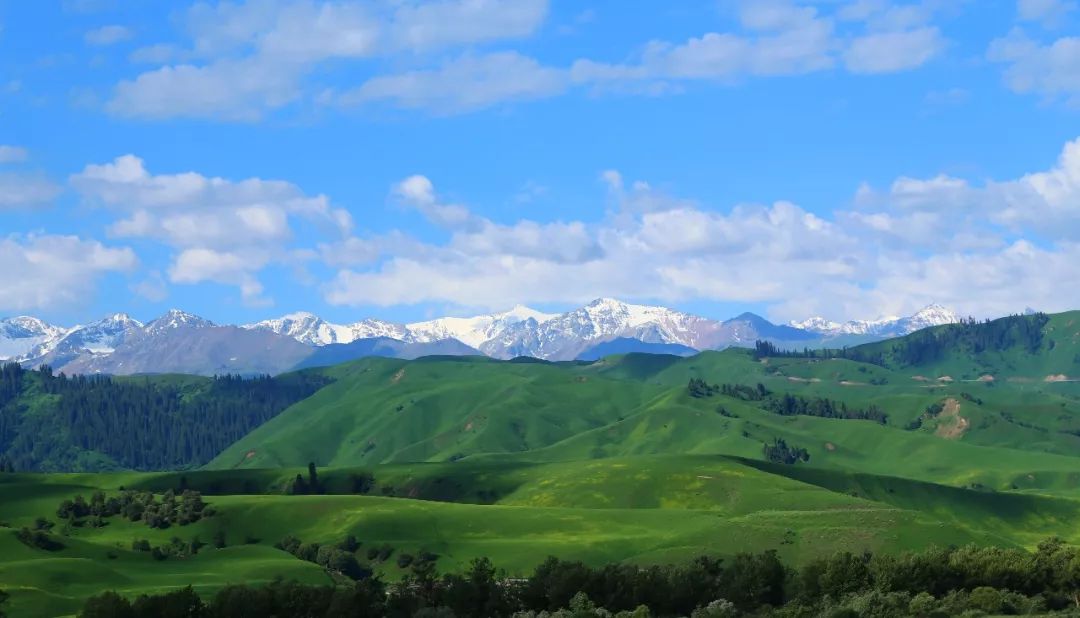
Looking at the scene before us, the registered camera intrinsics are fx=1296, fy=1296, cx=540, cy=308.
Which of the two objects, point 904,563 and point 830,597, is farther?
point 904,563

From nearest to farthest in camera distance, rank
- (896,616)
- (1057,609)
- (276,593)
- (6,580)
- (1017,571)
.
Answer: (896,616) < (276,593) < (1057,609) < (1017,571) < (6,580)

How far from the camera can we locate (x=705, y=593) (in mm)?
170000

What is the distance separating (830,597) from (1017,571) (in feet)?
112

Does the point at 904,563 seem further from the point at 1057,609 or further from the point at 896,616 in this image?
the point at 896,616

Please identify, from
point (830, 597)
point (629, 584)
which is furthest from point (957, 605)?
point (629, 584)

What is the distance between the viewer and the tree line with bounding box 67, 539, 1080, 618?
479 feet

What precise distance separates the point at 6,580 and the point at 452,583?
237 feet

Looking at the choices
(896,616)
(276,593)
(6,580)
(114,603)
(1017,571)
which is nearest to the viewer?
(896,616)

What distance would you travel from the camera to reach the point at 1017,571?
575ft

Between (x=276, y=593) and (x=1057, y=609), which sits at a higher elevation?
(x=276, y=593)

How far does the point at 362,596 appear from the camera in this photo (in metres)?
154

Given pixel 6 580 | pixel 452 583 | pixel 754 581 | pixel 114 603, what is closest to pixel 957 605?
pixel 754 581

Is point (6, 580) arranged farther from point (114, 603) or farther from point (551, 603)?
point (551, 603)

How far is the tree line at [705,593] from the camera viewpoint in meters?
146
